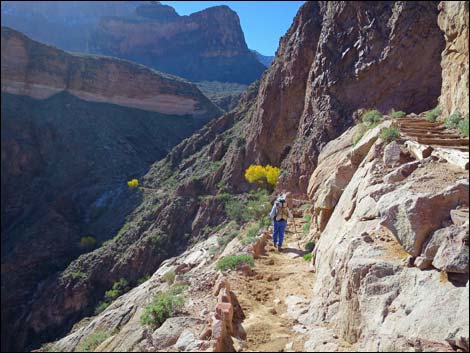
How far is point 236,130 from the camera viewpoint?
3281 cm

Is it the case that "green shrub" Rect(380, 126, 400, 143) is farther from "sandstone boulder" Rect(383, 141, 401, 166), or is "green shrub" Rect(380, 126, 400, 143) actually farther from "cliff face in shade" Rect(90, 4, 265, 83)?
"cliff face in shade" Rect(90, 4, 265, 83)

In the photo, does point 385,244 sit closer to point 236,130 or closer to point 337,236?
point 337,236

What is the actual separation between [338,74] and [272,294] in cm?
1534

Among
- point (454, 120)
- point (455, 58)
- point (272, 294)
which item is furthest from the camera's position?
point (455, 58)

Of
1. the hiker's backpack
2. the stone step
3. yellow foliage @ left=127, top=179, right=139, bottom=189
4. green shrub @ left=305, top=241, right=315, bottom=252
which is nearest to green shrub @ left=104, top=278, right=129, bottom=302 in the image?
yellow foliage @ left=127, top=179, right=139, bottom=189

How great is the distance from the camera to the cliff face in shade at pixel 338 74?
53.2ft

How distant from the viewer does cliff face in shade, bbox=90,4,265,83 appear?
111 metres

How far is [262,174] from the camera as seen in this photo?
78.9ft

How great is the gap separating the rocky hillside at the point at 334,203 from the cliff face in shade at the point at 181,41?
7793 centimetres

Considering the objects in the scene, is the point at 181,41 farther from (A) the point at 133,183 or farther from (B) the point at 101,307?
(B) the point at 101,307

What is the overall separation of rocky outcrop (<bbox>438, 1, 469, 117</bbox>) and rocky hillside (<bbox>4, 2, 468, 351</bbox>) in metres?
0.44

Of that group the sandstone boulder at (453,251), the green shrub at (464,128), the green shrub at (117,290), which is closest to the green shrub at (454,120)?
the green shrub at (464,128)

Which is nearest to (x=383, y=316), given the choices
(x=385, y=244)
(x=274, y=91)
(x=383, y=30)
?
(x=385, y=244)

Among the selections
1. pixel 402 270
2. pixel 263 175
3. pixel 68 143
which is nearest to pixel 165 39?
pixel 68 143
